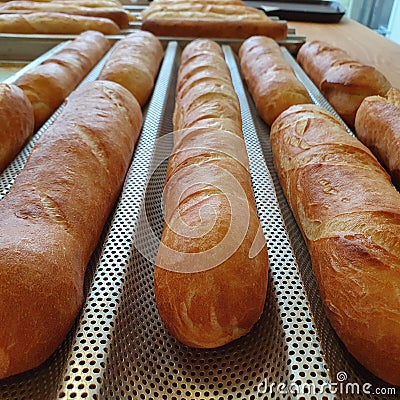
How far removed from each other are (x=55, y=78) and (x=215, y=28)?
156 centimetres

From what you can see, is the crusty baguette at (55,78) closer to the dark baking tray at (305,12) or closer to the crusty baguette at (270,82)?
the crusty baguette at (270,82)

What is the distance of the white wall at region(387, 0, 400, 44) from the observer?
523cm

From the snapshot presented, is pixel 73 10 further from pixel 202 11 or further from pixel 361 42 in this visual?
pixel 361 42

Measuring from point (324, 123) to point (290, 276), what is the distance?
0.66 metres

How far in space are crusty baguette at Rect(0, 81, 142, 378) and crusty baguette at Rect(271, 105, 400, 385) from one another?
0.60 meters

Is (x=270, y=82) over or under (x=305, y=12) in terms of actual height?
over

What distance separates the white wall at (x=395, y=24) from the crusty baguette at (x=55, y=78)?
428 centimetres

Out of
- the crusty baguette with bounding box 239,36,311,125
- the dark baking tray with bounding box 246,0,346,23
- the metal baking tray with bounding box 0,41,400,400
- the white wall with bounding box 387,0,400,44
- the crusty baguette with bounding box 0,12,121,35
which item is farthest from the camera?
the white wall with bounding box 387,0,400,44

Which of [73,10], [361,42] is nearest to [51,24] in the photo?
[73,10]

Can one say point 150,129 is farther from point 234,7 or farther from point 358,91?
point 234,7

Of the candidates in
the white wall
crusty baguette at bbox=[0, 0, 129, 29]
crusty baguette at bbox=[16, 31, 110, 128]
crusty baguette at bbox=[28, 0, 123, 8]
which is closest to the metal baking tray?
crusty baguette at bbox=[16, 31, 110, 128]

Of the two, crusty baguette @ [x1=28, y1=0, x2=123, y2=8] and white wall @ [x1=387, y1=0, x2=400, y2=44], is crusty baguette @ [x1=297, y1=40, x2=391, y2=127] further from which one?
white wall @ [x1=387, y1=0, x2=400, y2=44]

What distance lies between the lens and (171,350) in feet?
3.13

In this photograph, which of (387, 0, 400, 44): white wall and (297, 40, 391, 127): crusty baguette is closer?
(297, 40, 391, 127): crusty baguette
